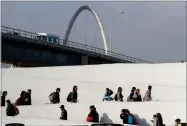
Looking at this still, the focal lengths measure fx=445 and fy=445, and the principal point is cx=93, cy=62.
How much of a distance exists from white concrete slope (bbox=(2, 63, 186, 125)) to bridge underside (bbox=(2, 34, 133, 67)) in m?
12.4

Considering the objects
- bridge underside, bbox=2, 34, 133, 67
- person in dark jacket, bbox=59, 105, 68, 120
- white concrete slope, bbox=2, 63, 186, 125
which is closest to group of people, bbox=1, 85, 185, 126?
person in dark jacket, bbox=59, 105, 68, 120

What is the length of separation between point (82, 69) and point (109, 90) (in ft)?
8.94

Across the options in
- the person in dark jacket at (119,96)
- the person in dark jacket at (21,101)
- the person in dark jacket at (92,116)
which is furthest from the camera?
the person in dark jacket at (21,101)

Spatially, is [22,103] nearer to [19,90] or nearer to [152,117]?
[19,90]

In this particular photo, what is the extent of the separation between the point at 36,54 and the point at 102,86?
61.6 feet

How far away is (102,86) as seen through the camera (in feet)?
60.7

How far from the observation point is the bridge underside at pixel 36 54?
3359 cm

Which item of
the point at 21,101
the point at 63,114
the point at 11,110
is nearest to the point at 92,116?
the point at 63,114

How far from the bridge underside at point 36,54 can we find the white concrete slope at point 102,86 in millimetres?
12424

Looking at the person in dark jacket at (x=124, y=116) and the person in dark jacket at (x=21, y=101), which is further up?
the person in dark jacket at (x=21, y=101)

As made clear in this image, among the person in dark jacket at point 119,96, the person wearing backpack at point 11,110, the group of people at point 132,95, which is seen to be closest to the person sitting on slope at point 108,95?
the group of people at point 132,95

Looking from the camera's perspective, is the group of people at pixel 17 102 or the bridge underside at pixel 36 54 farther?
the bridge underside at pixel 36 54

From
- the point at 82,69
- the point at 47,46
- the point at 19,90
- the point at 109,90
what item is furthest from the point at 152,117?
the point at 47,46

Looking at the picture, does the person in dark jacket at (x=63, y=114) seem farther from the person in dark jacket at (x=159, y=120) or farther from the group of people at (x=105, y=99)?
the person in dark jacket at (x=159, y=120)
